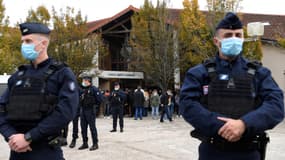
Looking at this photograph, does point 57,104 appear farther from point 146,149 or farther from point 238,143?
point 146,149

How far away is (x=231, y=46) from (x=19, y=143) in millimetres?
1760

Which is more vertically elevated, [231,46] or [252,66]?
[231,46]

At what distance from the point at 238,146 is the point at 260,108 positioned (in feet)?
1.06

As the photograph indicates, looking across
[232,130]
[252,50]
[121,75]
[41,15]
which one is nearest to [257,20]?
[252,50]

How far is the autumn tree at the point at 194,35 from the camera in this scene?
21650 millimetres

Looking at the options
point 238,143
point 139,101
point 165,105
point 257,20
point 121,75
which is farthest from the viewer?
point 257,20

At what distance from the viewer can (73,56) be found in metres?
22.3

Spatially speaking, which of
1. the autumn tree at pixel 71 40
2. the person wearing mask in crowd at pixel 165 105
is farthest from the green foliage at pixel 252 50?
the autumn tree at pixel 71 40

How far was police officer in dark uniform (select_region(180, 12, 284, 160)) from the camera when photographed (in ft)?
8.96

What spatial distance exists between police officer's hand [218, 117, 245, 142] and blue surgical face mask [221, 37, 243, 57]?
22.5 inches

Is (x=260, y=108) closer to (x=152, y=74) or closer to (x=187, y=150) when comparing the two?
(x=187, y=150)

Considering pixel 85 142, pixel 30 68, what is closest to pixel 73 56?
pixel 85 142

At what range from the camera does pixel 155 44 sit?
23891 mm

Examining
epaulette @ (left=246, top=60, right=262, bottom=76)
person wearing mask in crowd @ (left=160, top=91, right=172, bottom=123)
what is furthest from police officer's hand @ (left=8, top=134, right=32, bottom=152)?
person wearing mask in crowd @ (left=160, top=91, right=172, bottom=123)
